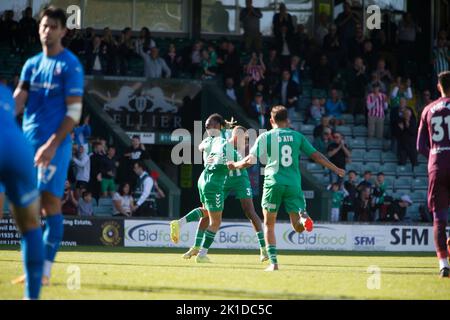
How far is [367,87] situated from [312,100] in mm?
2059

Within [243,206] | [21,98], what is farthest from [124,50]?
[21,98]

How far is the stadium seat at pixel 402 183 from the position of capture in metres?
28.4

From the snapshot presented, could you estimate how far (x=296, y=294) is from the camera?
9.88 metres

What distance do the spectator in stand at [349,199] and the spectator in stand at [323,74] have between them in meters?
4.41

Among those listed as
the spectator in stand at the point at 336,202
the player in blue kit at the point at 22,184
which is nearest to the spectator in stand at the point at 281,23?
the spectator in stand at the point at 336,202

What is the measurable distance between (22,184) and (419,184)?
22.0 m

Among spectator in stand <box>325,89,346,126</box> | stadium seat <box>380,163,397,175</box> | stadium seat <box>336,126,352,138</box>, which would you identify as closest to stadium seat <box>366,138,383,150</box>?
stadium seat <box>336,126,352,138</box>

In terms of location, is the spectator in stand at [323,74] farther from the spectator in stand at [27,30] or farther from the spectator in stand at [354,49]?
the spectator in stand at [27,30]

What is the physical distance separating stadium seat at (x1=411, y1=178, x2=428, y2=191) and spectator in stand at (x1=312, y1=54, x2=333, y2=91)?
374cm

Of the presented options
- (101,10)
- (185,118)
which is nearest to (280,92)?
(185,118)

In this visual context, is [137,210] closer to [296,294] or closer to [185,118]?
[185,118]

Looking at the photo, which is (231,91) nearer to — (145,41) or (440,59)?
(145,41)

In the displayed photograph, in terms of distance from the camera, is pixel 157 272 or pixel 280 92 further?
pixel 280 92

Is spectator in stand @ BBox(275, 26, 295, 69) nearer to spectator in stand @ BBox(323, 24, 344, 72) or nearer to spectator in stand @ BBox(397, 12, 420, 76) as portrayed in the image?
spectator in stand @ BBox(323, 24, 344, 72)
